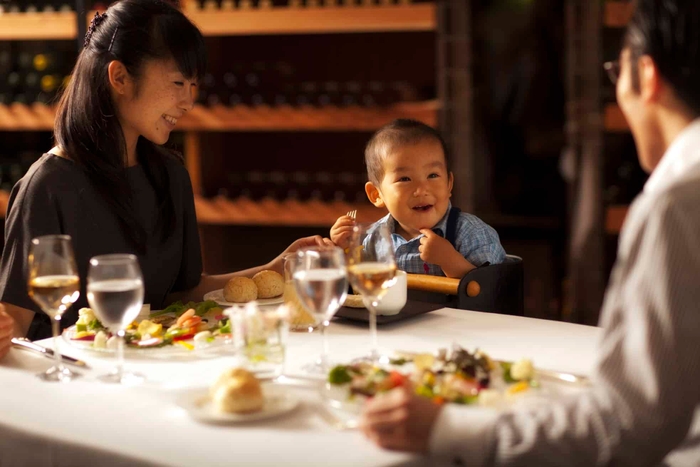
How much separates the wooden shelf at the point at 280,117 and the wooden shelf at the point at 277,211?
352 millimetres

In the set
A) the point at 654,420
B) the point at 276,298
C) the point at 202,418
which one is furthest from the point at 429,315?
the point at 654,420

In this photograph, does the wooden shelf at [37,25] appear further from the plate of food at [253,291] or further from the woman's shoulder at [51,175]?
the plate of food at [253,291]

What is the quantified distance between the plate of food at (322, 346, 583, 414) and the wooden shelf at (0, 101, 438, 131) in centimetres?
268

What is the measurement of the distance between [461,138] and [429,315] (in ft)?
7.50

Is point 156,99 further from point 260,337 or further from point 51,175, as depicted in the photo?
point 260,337

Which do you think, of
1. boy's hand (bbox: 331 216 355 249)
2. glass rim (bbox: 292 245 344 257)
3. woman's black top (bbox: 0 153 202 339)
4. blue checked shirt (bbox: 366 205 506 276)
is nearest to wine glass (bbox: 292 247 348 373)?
glass rim (bbox: 292 245 344 257)

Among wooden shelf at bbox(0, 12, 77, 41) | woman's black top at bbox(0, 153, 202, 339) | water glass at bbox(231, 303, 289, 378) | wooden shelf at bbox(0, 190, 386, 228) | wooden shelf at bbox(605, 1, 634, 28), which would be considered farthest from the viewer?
wooden shelf at bbox(0, 12, 77, 41)

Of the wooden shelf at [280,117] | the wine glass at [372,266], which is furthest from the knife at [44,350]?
the wooden shelf at [280,117]

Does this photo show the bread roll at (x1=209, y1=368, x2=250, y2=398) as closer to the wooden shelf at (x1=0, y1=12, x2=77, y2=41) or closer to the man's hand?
the man's hand

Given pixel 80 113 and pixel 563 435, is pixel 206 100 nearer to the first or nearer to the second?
pixel 80 113

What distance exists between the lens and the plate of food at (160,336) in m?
1.60

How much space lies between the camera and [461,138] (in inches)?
158

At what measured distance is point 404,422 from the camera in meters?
1.09

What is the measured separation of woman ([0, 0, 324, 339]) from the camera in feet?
7.06
